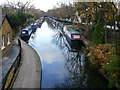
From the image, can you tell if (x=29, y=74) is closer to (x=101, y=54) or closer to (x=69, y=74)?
(x=69, y=74)

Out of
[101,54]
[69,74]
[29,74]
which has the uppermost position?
[101,54]

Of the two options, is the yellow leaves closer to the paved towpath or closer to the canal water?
the canal water

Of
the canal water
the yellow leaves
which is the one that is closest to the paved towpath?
the canal water

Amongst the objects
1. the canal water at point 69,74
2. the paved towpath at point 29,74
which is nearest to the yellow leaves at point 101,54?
the canal water at point 69,74

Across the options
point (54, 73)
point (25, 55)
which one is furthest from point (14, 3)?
point (54, 73)

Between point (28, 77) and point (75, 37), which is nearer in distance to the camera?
point (28, 77)

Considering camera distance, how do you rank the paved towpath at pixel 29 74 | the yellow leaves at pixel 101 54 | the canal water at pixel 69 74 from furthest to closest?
the yellow leaves at pixel 101 54, the canal water at pixel 69 74, the paved towpath at pixel 29 74

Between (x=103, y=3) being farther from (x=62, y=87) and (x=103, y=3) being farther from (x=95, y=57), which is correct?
(x=62, y=87)

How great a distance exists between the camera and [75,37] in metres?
26.9

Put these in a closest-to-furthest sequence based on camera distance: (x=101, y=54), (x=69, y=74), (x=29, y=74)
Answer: (x=29, y=74), (x=69, y=74), (x=101, y=54)

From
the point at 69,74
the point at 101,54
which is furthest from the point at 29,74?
the point at 101,54

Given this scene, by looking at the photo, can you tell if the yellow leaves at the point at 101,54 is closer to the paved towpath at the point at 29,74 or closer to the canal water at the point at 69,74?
the canal water at the point at 69,74

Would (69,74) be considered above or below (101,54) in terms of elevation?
below

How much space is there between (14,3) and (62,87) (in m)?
46.4
